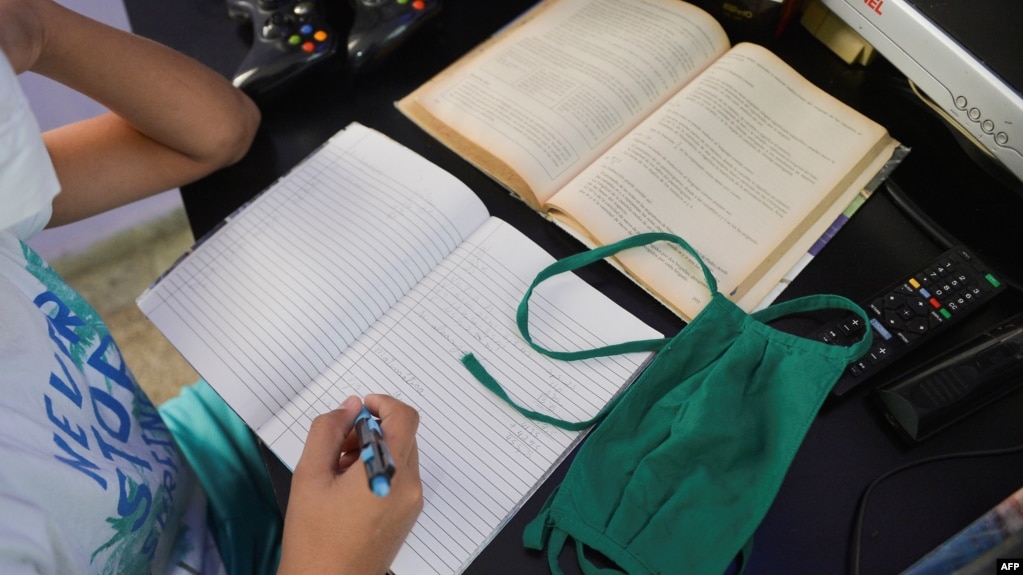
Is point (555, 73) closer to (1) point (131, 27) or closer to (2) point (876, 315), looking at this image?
(2) point (876, 315)

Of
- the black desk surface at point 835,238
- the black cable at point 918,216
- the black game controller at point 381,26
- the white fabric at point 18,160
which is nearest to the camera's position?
the white fabric at point 18,160

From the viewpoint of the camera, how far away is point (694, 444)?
1.71 ft

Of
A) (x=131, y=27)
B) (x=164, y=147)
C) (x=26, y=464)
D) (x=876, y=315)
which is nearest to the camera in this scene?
(x=26, y=464)

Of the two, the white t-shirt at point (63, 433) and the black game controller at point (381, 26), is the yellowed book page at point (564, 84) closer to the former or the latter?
the black game controller at point (381, 26)

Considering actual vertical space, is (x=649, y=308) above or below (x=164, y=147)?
above

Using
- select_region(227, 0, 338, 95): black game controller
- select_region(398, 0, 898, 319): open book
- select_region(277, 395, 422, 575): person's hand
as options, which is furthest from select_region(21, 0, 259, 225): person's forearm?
select_region(277, 395, 422, 575): person's hand

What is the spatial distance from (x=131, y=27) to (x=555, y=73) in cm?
49

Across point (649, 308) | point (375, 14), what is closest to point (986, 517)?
point (649, 308)

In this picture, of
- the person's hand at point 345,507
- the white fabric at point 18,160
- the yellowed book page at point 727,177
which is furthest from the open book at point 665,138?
the white fabric at point 18,160

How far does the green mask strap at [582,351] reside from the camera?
55cm

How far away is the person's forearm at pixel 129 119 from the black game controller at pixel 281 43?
0.03 meters

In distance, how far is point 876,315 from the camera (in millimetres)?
574

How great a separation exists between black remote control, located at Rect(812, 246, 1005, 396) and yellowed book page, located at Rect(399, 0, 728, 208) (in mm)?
272

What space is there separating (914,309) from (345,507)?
0.46 metres
